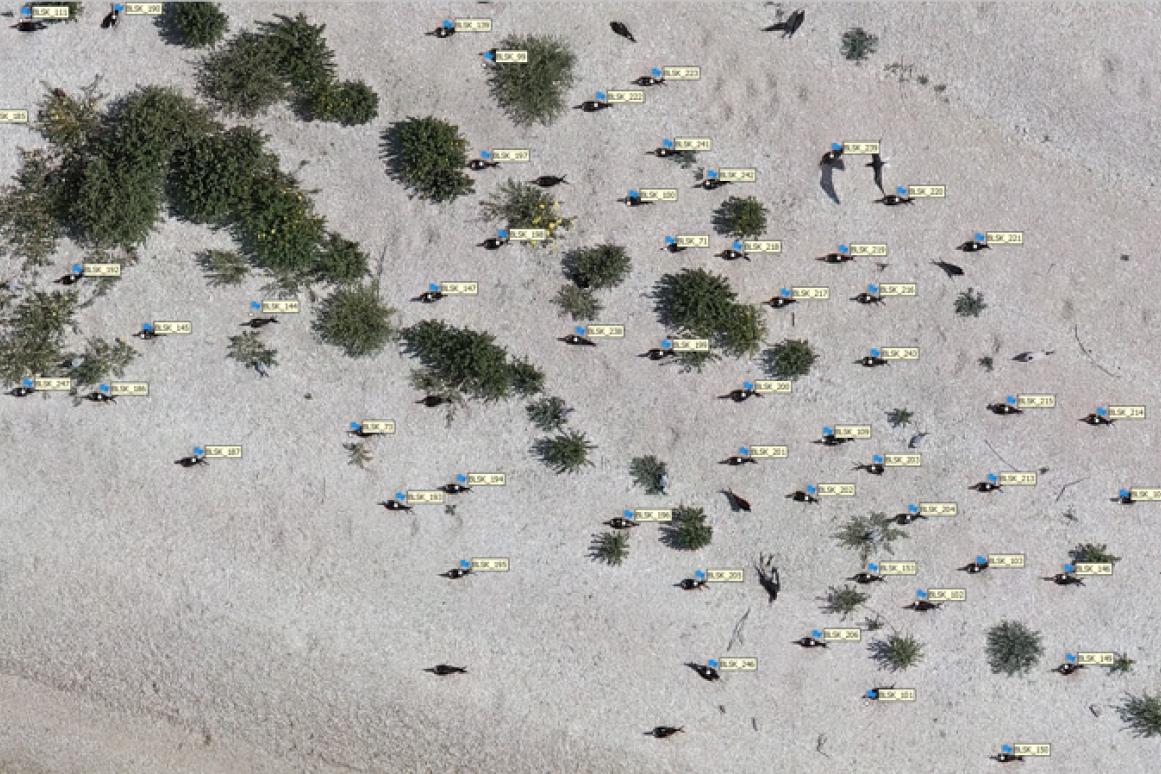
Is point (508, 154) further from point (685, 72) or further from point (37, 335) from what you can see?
point (37, 335)

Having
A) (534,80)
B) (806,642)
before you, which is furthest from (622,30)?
(806,642)

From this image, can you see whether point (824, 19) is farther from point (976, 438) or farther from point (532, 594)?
point (532, 594)

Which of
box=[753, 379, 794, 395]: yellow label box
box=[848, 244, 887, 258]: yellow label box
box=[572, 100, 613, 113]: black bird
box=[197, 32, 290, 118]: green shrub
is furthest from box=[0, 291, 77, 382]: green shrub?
box=[848, 244, 887, 258]: yellow label box

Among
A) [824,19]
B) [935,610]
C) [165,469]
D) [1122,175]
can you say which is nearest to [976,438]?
[935,610]

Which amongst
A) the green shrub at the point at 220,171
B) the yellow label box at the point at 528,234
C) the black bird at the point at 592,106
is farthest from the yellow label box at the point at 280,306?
the black bird at the point at 592,106

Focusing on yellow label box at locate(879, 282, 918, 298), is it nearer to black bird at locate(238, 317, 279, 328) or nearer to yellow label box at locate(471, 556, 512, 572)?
yellow label box at locate(471, 556, 512, 572)
